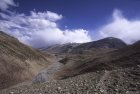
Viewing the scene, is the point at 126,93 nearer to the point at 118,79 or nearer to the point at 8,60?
the point at 118,79

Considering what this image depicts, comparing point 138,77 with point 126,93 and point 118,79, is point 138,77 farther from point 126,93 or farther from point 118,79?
point 126,93

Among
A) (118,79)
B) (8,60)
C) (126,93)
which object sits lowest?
(126,93)

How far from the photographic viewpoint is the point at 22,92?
1013 inches

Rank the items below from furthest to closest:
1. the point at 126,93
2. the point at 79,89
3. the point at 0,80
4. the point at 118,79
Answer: the point at 0,80
the point at 118,79
the point at 79,89
the point at 126,93

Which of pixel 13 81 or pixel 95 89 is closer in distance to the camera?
pixel 95 89

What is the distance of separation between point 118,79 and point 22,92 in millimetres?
10260

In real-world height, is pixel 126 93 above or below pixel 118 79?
below

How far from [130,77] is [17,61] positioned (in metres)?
34.3

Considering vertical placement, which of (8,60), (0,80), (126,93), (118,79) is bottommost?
(126,93)

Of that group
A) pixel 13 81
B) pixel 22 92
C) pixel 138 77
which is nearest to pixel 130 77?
pixel 138 77

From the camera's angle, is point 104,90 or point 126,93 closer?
point 126,93

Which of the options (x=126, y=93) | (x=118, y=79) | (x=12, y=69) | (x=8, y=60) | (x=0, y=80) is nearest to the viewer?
(x=126, y=93)

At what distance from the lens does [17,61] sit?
54.4 meters

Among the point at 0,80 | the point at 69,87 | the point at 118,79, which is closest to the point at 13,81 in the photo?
the point at 0,80
